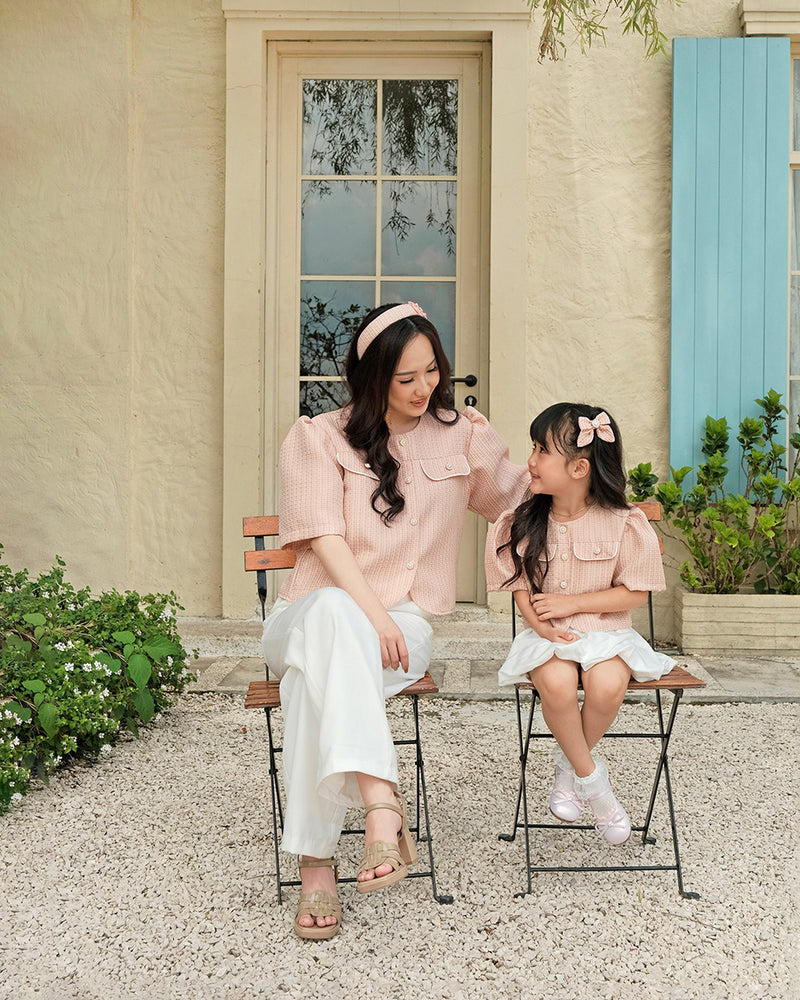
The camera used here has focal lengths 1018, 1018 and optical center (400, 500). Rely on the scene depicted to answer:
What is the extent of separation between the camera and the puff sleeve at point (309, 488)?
8.02 feet

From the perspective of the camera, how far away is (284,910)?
2.19 metres

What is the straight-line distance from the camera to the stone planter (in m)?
4.47

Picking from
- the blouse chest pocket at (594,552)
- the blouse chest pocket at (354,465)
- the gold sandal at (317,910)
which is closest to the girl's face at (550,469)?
the blouse chest pocket at (594,552)

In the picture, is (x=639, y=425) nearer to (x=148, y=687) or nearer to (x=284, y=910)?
(x=148, y=687)

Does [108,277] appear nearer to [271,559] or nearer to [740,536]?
[271,559]

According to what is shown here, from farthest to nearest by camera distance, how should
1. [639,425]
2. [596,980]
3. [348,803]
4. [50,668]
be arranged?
[639,425]
[50,668]
[348,803]
[596,980]

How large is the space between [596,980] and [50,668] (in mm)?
1856

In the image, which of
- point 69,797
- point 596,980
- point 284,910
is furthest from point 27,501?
point 596,980

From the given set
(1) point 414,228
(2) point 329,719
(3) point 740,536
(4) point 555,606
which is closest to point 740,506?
(3) point 740,536

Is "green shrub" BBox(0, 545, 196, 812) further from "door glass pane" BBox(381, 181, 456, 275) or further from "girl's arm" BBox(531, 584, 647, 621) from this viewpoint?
"door glass pane" BBox(381, 181, 456, 275)

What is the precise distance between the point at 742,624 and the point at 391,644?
2.70 m

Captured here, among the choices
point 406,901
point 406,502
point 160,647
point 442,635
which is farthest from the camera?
point 442,635

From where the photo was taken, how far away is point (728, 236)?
15.6ft

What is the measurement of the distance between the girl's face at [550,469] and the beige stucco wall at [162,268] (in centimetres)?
241
